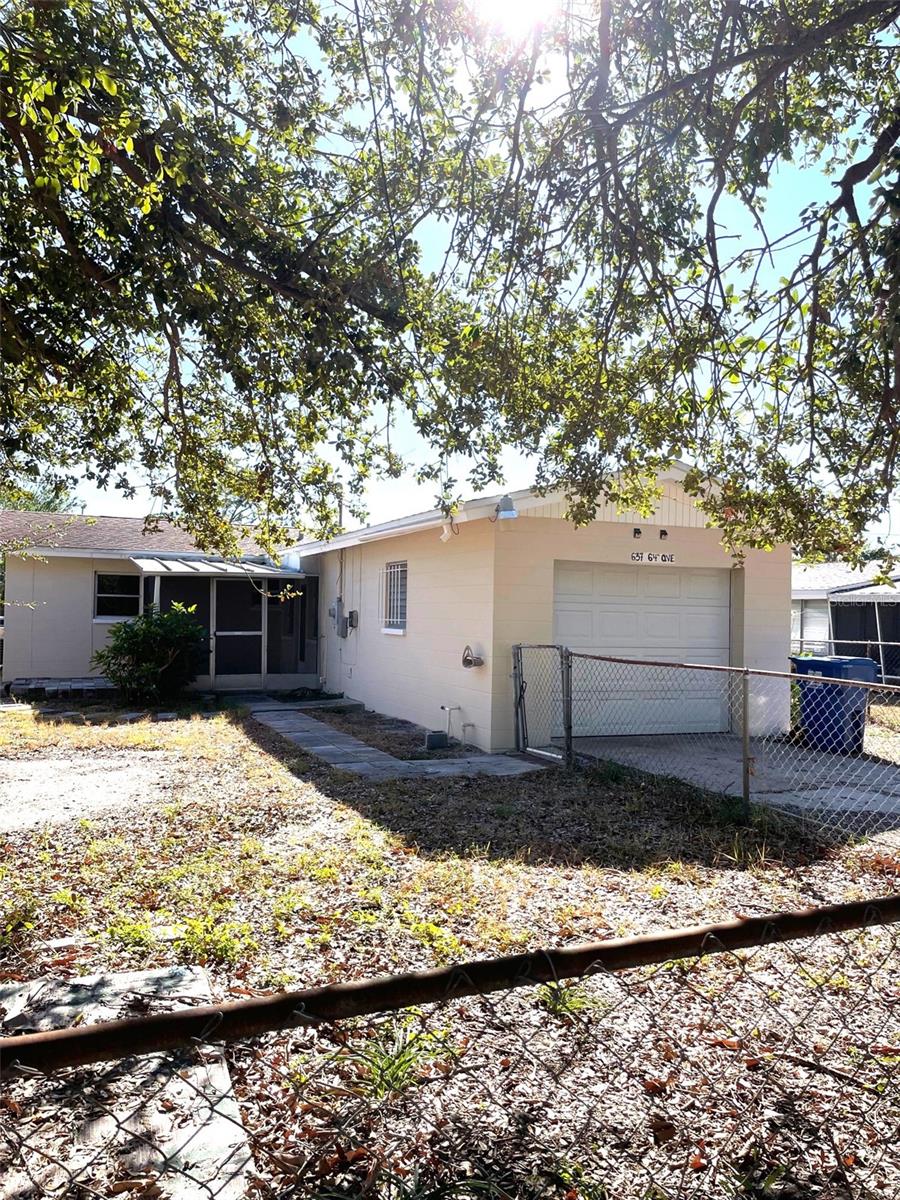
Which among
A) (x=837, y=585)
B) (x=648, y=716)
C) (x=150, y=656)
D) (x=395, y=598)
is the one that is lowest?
(x=648, y=716)

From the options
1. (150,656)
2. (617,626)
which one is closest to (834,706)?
(617,626)

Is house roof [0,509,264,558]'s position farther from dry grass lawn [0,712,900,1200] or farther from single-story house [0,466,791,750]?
dry grass lawn [0,712,900,1200]

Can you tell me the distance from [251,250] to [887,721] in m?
12.3

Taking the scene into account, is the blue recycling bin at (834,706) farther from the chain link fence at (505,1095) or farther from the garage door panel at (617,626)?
the chain link fence at (505,1095)

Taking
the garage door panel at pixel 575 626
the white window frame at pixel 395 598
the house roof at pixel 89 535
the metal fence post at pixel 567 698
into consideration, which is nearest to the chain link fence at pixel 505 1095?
the metal fence post at pixel 567 698

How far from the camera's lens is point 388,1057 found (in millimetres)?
2957

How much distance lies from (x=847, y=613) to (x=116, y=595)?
19.8 metres

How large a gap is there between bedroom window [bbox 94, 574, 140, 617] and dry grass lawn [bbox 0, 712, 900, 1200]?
11276 mm

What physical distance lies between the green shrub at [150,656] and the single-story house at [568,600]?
4715 millimetres

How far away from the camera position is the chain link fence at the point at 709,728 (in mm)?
8242

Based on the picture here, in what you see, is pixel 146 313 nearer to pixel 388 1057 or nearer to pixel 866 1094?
pixel 388 1057

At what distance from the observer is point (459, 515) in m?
9.50

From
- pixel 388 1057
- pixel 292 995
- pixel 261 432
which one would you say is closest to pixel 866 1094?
pixel 388 1057

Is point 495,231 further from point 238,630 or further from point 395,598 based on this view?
point 238,630
